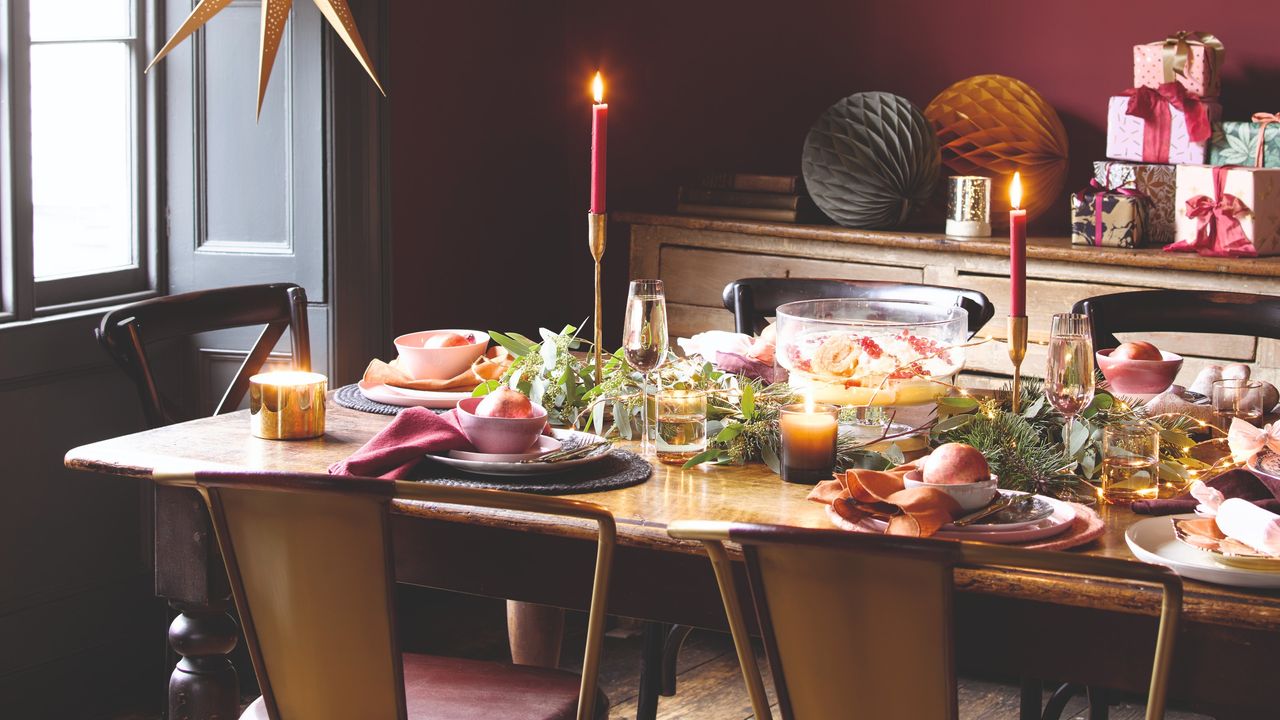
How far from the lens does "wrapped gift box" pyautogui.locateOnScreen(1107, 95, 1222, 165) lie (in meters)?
2.97

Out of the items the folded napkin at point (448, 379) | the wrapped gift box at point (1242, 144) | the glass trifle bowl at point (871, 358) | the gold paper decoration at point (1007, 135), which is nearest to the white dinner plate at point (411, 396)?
the folded napkin at point (448, 379)

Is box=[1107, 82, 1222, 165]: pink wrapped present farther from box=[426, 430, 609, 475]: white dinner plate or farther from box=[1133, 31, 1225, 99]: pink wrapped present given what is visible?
box=[426, 430, 609, 475]: white dinner plate

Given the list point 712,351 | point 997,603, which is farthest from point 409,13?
point 997,603

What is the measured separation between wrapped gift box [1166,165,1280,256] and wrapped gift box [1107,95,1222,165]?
9 centimetres

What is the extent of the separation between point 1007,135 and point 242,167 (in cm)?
171

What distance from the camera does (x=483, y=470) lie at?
1.64 meters

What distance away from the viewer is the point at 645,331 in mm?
1805

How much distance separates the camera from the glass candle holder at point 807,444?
5.38 feet

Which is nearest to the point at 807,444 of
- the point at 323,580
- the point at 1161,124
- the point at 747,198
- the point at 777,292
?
the point at 323,580

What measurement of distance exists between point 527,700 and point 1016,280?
29.4 inches

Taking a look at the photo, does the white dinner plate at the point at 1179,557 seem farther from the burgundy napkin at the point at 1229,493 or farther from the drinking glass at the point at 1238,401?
the drinking glass at the point at 1238,401

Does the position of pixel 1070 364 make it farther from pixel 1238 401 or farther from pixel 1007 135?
pixel 1007 135

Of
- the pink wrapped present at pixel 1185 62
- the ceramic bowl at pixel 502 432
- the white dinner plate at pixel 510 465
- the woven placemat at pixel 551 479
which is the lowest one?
the woven placemat at pixel 551 479

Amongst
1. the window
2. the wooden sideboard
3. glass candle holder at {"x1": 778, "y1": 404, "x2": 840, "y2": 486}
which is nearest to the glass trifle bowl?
glass candle holder at {"x1": 778, "y1": 404, "x2": 840, "y2": 486}
